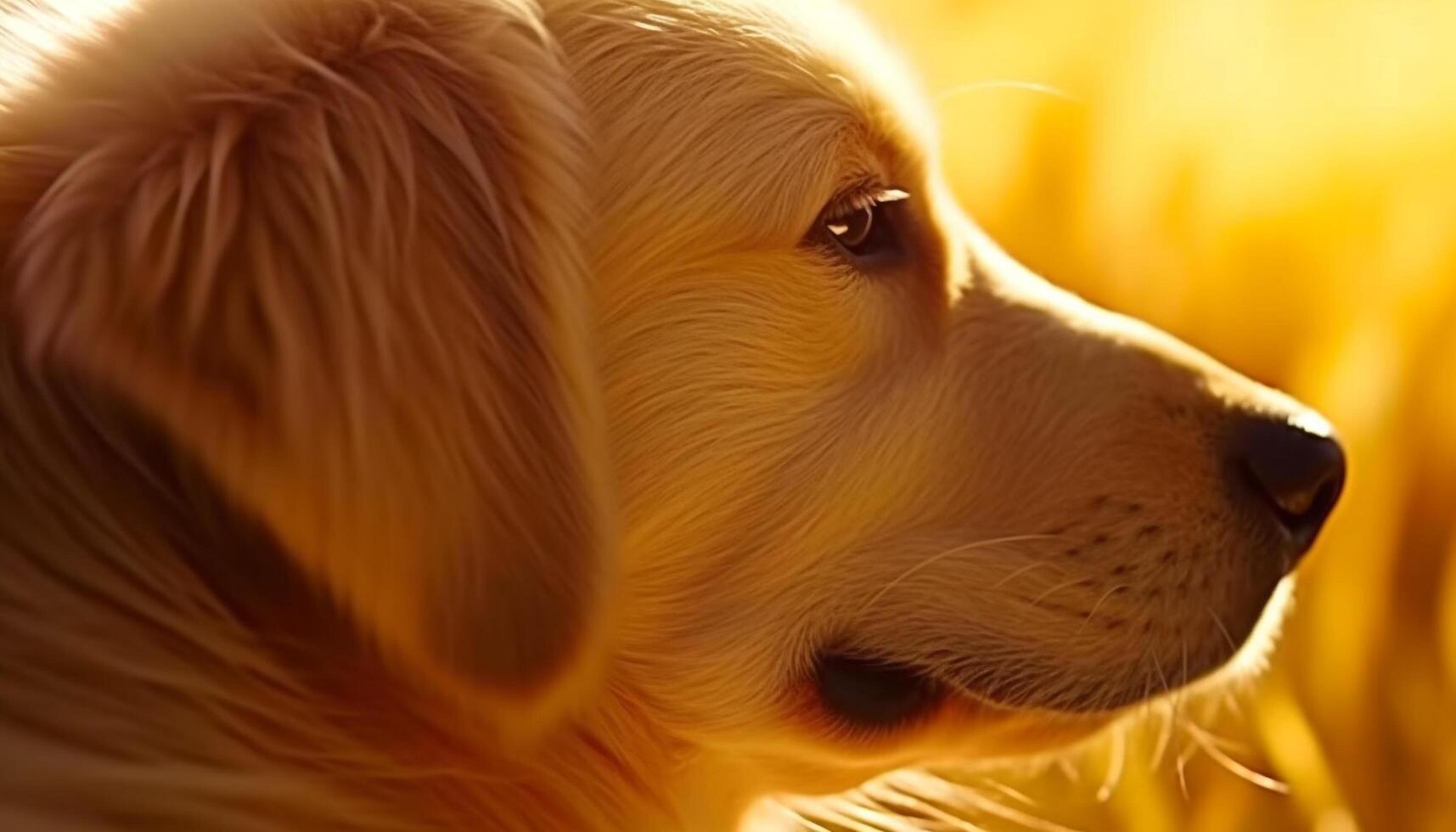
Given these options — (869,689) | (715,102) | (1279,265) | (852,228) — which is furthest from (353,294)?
(1279,265)

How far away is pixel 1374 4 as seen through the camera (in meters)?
2.64

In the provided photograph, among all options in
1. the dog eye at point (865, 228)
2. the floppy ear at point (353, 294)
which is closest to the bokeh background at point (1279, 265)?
the dog eye at point (865, 228)

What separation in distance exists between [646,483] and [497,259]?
27 centimetres

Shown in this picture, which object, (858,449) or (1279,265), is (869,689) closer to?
(858,449)

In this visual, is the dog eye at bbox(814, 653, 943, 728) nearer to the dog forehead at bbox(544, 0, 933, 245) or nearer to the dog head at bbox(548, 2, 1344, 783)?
the dog head at bbox(548, 2, 1344, 783)

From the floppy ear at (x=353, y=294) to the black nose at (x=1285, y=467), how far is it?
615 millimetres

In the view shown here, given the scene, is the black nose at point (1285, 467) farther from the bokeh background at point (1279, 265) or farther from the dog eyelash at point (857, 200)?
the bokeh background at point (1279, 265)

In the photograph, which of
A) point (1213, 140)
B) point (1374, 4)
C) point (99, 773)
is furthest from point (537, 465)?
point (1374, 4)

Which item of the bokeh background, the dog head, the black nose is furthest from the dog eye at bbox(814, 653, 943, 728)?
the bokeh background

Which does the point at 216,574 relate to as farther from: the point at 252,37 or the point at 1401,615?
the point at 1401,615

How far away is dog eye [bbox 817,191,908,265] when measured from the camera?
4.90ft

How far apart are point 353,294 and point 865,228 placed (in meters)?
0.52

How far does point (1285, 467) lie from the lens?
157 centimetres

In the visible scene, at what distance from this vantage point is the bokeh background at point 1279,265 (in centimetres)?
225
